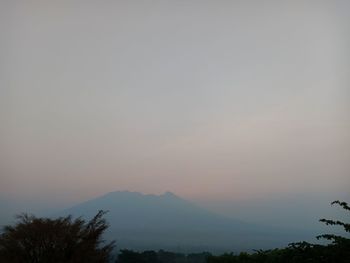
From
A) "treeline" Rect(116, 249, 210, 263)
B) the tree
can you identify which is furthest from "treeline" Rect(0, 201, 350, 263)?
"treeline" Rect(116, 249, 210, 263)

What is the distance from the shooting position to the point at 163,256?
33.2 meters

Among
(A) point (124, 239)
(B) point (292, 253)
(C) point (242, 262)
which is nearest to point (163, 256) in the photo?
(C) point (242, 262)

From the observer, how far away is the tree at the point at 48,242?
1470cm

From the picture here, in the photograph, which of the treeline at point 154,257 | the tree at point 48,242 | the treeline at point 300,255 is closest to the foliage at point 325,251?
the treeline at point 300,255

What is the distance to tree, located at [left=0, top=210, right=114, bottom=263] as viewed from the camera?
1470 cm

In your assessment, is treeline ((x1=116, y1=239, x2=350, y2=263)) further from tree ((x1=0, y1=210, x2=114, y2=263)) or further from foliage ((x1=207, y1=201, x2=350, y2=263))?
tree ((x1=0, y1=210, x2=114, y2=263))

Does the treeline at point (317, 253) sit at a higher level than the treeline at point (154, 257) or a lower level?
lower

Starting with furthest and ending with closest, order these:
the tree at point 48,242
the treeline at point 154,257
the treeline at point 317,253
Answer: the treeline at point 154,257 < the tree at point 48,242 < the treeline at point 317,253

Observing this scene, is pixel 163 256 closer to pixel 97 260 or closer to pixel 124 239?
pixel 97 260

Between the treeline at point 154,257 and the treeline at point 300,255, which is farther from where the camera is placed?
the treeline at point 154,257

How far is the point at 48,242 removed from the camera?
588 inches

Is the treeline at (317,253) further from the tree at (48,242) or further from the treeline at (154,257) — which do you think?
the treeline at (154,257)

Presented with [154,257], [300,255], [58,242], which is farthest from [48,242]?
[154,257]

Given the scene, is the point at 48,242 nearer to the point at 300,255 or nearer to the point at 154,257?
the point at 300,255
